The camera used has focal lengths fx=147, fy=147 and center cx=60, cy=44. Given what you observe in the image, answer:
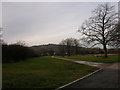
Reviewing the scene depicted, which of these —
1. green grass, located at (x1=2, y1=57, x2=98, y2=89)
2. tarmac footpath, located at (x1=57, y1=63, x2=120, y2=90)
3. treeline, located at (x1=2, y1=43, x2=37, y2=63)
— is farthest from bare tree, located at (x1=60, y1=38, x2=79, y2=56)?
tarmac footpath, located at (x1=57, y1=63, x2=120, y2=90)

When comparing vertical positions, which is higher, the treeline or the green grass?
the treeline

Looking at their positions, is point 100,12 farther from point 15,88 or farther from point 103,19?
point 15,88

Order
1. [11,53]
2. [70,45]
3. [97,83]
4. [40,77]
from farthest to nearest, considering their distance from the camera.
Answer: [70,45]
[11,53]
[40,77]
[97,83]

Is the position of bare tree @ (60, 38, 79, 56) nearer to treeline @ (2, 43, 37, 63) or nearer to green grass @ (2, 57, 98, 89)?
treeline @ (2, 43, 37, 63)

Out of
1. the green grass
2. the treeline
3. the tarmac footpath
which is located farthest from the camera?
the treeline

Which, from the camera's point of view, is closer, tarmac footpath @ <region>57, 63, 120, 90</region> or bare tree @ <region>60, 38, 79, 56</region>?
tarmac footpath @ <region>57, 63, 120, 90</region>

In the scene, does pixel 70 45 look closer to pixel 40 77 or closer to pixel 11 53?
pixel 11 53

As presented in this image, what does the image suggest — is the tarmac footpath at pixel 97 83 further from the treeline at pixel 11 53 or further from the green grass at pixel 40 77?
the treeline at pixel 11 53

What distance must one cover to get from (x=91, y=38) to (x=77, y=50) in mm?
53996

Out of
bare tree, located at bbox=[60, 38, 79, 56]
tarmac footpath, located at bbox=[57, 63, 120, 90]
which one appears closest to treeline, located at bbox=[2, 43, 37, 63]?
tarmac footpath, located at bbox=[57, 63, 120, 90]

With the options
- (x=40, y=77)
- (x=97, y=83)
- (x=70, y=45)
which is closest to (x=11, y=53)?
(x=40, y=77)

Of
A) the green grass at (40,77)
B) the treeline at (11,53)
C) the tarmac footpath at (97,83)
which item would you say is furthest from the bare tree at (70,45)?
the tarmac footpath at (97,83)

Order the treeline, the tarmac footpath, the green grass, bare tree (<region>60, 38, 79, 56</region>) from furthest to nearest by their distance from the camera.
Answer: bare tree (<region>60, 38, 79, 56</region>) < the treeline < the green grass < the tarmac footpath

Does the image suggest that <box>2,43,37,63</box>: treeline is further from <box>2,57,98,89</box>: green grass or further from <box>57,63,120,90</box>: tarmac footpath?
<box>57,63,120,90</box>: tarmac footpath
